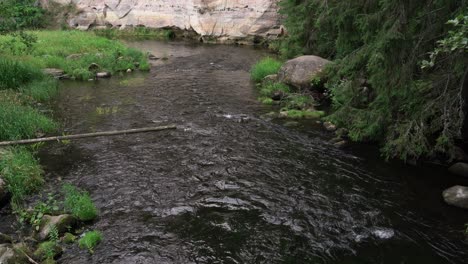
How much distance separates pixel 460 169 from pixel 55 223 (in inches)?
399

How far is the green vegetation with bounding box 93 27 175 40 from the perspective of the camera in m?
41.4

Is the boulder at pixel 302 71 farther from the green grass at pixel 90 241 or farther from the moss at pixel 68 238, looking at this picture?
the moss at pixel 68 238

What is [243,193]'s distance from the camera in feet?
30.9

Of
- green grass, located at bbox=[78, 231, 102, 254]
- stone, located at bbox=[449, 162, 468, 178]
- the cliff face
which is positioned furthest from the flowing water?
the cliff face

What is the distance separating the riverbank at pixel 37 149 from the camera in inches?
296

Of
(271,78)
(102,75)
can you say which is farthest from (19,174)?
(102,75)

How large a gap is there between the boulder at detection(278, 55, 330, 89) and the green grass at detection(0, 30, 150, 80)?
9926 millimetres

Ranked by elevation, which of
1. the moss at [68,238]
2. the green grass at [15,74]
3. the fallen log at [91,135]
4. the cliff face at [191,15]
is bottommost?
the moss at [68,238]

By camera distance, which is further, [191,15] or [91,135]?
[191,15]

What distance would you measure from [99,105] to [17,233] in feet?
31.4

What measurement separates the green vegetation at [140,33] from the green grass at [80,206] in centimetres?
3464

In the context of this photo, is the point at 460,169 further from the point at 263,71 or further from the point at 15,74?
the point at 15,74

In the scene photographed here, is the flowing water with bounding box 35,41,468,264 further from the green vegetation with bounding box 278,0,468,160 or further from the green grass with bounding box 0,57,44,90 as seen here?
the green grass with bounding box 0,57,44,90

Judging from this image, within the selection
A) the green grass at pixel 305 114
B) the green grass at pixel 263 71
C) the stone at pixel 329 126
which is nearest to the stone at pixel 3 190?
the green grass at pixel 305 114
